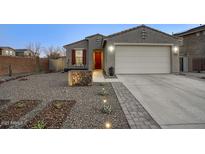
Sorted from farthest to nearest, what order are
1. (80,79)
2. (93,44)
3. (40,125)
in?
(93,44)
(80,79)
(40,125)

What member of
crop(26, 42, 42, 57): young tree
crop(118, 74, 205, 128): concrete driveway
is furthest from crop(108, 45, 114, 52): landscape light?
crop(26, 42, 42, 57): young tree

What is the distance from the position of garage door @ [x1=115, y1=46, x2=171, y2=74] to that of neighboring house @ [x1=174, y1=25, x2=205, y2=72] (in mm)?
5844

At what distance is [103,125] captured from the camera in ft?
15.1

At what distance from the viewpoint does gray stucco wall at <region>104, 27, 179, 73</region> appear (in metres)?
15.9

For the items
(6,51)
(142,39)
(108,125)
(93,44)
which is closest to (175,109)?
(108,125)

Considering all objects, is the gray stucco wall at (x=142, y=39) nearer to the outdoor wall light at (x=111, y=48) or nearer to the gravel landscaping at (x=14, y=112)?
the outdoor wall light at (x=111, y=48)

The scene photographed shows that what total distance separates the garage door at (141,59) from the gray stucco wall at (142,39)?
47cm

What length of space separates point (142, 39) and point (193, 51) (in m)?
9.77

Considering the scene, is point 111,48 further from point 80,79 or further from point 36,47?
point 36,47

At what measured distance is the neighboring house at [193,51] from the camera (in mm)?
20625

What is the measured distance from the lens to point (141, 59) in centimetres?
1623

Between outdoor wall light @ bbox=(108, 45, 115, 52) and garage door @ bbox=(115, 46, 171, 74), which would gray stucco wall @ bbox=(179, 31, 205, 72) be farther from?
outdoor wall light @ bbox=(108, 45, 115, 52)
